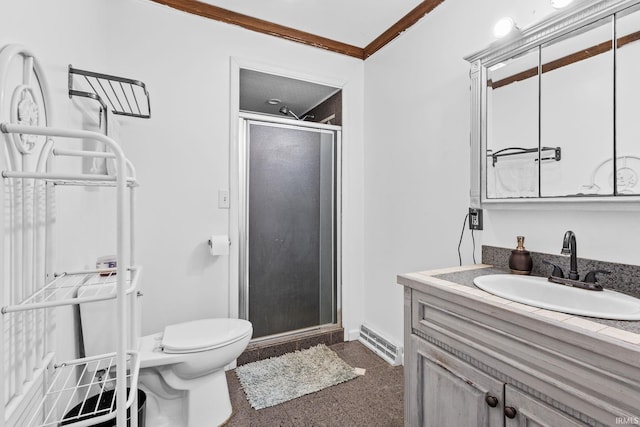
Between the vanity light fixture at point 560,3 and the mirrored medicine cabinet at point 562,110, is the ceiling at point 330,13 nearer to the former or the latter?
the mirrored medicine cabinet at point 562,110

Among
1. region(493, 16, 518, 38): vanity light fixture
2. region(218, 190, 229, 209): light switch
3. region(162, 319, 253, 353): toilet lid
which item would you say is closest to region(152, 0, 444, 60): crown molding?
region(493, 16, 518, 38): vanity light fixture

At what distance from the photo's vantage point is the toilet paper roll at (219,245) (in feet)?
6.49

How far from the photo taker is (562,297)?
1.13 metres

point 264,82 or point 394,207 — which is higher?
point 264,82

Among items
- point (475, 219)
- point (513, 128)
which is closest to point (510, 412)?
point (475, 219)

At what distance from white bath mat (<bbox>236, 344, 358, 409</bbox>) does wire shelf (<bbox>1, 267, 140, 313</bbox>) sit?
3.36 feet

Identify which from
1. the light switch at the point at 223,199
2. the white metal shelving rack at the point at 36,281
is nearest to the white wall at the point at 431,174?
the light switch at the point at 223,199

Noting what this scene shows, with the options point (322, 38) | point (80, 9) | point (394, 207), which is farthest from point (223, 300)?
point (322, 38)

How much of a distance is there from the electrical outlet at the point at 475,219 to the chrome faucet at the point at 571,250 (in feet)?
1.47

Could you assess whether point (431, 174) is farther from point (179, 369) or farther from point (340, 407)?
point (179, 369)

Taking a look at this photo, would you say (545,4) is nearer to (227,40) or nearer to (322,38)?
(322,38)

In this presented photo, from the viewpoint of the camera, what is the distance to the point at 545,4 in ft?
4.40

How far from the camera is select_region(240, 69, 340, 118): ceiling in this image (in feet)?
8.20

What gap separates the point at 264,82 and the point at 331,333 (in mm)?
2151
